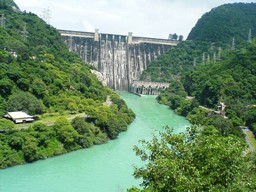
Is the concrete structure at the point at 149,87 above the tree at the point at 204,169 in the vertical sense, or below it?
below

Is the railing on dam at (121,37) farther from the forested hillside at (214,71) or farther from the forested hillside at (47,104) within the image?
the forested hillside at (47,104)

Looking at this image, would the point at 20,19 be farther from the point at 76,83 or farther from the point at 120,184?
the point at 120,184

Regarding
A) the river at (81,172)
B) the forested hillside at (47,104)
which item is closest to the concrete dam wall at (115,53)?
the forested hillside at (47,104)

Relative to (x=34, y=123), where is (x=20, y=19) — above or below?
above

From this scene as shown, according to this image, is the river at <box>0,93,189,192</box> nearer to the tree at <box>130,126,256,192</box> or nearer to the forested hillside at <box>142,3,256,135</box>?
the tree at <box>130,126,256,192</box>

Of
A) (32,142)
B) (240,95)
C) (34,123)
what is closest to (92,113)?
(34,123)

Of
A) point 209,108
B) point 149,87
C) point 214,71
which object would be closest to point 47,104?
point 209,108
